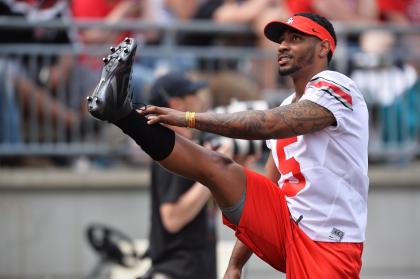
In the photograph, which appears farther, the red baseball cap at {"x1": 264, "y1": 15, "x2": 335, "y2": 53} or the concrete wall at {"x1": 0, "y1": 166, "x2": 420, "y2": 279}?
the concrete wall at {"x1": 0, "y1": 166, "x2": 420, "y2": 279}

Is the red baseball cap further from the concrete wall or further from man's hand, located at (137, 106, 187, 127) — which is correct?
the concrete wall

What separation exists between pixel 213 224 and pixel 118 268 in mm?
2116

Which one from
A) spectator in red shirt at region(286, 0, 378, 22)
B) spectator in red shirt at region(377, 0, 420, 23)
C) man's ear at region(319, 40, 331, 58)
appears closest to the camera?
man's ear at region(319, 40, 331, 58)

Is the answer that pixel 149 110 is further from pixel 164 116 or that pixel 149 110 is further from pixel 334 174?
pixel 334 174

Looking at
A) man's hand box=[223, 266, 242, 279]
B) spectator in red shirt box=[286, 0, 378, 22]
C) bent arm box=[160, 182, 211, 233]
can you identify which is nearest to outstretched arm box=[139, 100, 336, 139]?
man's hand box=[223, 266, 242, 279]

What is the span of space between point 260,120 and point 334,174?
1.85 feet

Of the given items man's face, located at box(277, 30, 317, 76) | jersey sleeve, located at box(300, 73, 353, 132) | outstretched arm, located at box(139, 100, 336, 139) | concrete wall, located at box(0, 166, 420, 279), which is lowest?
concrete wall, located at box(0, 166, 420, 279)

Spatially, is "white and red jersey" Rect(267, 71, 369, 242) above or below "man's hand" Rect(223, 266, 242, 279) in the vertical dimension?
above

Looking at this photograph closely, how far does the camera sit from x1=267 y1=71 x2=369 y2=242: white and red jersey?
5.73 m

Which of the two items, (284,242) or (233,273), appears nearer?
(284,242)

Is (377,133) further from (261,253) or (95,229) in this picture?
(261,253)

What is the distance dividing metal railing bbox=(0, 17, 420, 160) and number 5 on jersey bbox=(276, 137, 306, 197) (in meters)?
4.24

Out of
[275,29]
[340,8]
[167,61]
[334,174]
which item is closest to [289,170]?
[334,174]

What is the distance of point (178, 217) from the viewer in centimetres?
707
